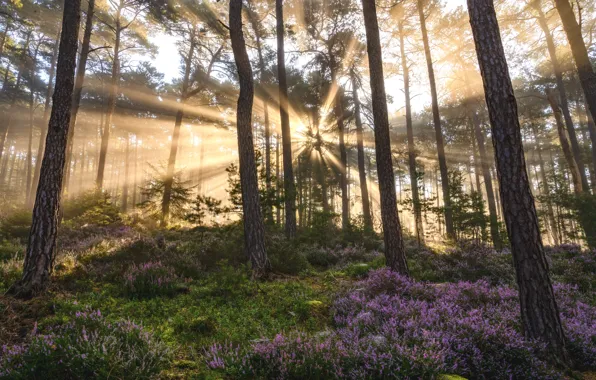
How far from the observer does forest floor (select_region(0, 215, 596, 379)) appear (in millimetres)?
2963

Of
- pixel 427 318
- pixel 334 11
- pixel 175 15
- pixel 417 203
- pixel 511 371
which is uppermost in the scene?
pixel 334 11

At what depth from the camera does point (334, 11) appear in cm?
1848

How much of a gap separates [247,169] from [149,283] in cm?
385

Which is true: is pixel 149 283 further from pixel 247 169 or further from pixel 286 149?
pixel 286 149

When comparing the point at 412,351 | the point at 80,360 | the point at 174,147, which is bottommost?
the point at 412,351

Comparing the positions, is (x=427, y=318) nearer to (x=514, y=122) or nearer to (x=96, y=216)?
(x=514, y=122)

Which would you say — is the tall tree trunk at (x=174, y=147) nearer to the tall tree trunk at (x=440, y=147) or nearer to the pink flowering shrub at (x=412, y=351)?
the tall tree trunk at (x=440, y=147)

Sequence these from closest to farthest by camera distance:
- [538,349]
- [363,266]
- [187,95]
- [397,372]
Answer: [397,372] → [538,349] → [363,266] → [187,95]

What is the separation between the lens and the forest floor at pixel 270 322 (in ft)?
9.72

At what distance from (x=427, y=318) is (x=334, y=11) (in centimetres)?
1957

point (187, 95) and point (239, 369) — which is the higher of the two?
point (187, 95)

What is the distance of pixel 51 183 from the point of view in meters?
6.07

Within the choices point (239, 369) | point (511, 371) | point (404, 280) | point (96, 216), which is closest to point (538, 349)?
point (511, 371)

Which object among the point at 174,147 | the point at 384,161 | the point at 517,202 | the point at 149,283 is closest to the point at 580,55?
the point at 384,161
